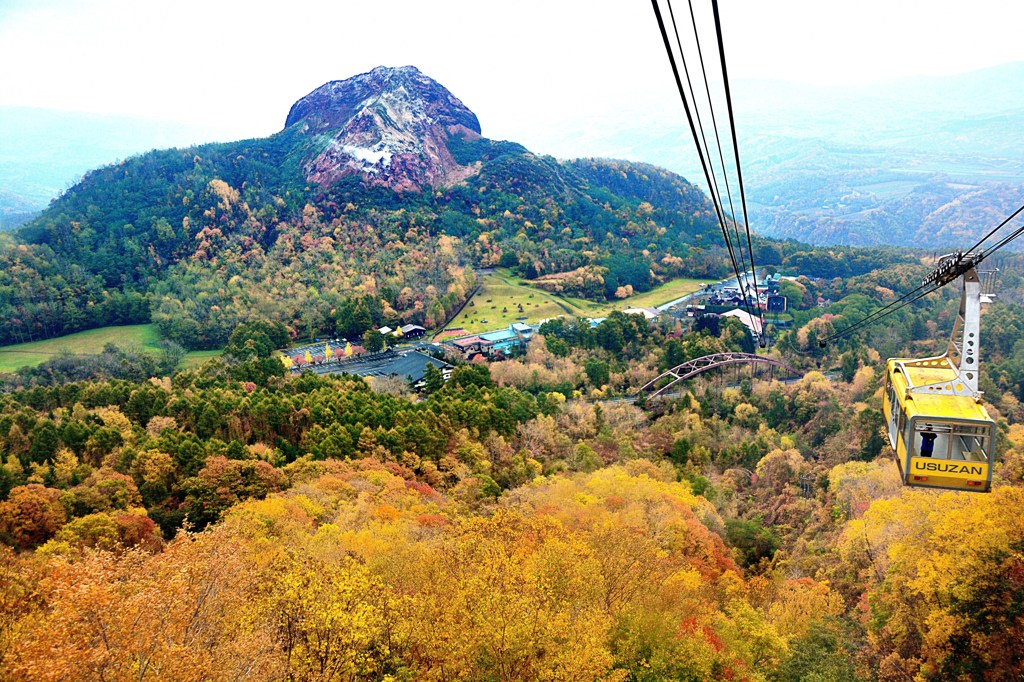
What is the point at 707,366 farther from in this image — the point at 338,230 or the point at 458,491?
the point at 338,230

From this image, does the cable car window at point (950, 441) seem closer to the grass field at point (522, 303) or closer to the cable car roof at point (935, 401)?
the cable car roof at point (935, 401)

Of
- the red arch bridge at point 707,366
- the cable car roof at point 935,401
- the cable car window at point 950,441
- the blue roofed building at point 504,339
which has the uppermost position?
the cable car roof at point 935,401

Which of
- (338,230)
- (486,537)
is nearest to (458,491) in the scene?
(486,537)

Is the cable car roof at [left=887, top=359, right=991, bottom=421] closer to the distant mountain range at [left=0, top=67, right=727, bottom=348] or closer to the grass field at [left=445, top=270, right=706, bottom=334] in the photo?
the grass field at [left=445, top=270, right=706, bottom=334]

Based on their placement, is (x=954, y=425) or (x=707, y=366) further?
(x=707, y=366)

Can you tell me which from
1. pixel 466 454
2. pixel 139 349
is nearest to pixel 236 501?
pixel 466 454

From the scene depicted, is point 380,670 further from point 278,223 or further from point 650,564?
point 278,223

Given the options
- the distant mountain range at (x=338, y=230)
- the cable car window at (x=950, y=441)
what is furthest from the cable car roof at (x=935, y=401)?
the distant mountain range at (x=338, y=230)
